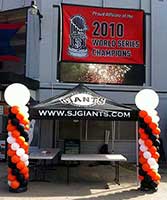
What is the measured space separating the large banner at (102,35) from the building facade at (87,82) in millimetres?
299

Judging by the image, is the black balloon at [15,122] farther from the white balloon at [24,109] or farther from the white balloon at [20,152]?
the white balloon at [20,152]

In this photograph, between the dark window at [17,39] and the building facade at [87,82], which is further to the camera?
the dark window at [17,39]

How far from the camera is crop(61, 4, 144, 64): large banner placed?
52.6ft

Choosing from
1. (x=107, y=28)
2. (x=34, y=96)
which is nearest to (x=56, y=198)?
(x=34, y=96)

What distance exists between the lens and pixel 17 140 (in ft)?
31.3

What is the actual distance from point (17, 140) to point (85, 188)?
7.46ft

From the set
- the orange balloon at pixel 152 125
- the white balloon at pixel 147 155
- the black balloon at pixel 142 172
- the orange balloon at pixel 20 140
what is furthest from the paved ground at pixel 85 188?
the orange balloon at pixel 152 125

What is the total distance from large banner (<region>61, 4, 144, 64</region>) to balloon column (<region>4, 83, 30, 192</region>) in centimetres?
649

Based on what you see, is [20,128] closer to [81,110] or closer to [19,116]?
[19,116]

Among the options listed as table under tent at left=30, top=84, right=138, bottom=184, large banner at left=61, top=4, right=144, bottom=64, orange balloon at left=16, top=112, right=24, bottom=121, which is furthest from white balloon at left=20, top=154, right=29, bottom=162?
large banner at left=61, top=4, right=144, bottom=64

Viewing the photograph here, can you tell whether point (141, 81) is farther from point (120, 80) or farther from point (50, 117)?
point (50, 117)

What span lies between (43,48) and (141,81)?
4491 millimetres

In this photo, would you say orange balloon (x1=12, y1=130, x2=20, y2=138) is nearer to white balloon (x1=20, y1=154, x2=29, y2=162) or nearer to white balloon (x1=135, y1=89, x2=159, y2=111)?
white balloon (x1=20, y1=154, x2=29, y2=162)

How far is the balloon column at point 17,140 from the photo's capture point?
9484 millimetres
